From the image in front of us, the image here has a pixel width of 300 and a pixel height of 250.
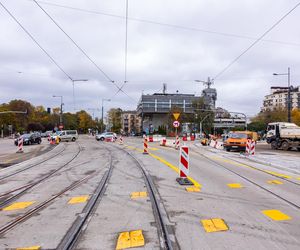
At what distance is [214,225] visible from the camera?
5.84 metres

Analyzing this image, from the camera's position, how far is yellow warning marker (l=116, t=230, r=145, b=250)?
16.0 feet

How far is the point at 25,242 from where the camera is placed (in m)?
5.04

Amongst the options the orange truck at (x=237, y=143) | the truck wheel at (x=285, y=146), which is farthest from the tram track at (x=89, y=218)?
the truck wheel at (x=285, y=146)

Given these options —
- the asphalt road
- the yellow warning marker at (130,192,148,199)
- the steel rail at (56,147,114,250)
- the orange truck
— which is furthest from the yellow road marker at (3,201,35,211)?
the orange truck

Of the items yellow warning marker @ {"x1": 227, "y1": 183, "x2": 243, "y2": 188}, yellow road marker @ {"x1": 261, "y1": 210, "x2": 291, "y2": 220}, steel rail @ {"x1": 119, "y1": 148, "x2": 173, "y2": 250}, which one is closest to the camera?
steel rail @ {"x1": 119, "y1": 148, "x2": 173, "y2": 250}

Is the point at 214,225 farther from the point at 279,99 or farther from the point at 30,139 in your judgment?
the point at 279,99

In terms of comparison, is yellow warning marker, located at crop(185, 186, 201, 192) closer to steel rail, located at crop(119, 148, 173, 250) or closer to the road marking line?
the road marking line

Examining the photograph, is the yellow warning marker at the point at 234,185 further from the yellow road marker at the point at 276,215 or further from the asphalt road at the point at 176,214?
the yellow road marker at the point at 276,215

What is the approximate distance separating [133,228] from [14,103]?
101m

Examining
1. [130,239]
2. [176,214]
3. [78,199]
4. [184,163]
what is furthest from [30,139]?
[130,239]

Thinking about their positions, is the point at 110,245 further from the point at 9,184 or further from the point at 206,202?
the point at 9,184

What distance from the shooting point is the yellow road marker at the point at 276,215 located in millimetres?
6363

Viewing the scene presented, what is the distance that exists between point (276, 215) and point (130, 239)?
3.14m

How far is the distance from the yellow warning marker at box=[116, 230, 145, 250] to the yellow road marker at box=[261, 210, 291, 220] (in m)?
2.68
